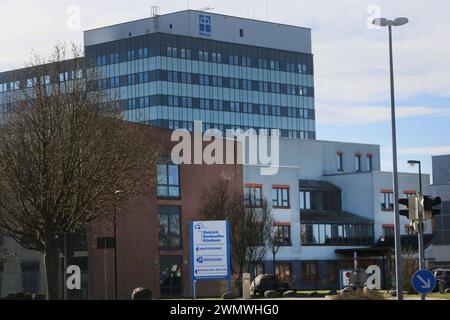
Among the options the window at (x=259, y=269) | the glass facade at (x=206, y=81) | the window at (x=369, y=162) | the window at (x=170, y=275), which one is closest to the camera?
the window at (x=170, y=275)

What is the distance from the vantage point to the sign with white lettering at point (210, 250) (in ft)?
165

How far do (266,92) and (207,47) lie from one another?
45.2ft

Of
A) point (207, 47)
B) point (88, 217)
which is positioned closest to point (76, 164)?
point (88, 217)

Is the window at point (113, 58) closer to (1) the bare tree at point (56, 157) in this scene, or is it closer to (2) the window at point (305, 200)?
(2) the window at point (305, 200)

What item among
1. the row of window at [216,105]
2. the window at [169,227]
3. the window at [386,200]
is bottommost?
the window at [169,227]

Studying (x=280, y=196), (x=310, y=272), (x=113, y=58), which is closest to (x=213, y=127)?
(x=113, y=58)

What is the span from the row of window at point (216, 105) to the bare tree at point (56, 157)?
76.8m

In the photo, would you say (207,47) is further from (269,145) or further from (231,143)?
(231,143)

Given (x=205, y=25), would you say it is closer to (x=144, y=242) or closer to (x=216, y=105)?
(x=216, y=105)

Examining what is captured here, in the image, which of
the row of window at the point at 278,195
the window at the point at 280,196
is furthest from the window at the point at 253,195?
the window at the point at 280,196

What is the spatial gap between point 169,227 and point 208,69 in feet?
223

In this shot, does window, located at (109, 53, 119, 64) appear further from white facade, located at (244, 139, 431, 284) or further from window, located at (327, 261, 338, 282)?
window, located at (327, 261, 338, 282)

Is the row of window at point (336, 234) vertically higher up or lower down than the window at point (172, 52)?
lower down

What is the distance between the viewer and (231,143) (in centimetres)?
7944
